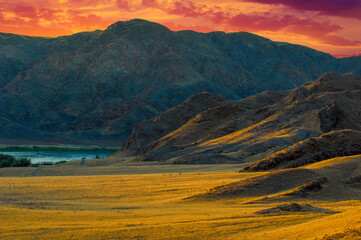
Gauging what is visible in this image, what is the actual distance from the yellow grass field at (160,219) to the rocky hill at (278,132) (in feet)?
51.5

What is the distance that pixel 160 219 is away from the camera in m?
16.4

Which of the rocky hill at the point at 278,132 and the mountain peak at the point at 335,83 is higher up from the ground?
the mountain peak at the point at 335,83

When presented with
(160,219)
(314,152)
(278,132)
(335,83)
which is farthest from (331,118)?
(160,219)

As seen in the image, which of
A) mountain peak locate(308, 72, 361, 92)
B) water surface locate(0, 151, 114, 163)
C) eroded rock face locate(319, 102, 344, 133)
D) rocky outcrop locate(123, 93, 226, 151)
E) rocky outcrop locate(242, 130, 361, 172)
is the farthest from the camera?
rocky outcrop locate(123, 93, 226, 151)

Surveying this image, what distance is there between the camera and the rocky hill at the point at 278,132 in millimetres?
38031

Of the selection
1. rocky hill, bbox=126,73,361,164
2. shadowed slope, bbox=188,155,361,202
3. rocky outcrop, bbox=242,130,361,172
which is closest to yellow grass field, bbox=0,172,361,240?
shadowed slope, bbox=188,155,361,202

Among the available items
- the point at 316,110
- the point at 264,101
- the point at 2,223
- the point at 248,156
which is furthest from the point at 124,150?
the point at 2,223

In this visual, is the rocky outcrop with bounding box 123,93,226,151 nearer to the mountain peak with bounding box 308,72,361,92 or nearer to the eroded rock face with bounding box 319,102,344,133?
the mountain peak with bounding box 308,72,361,92

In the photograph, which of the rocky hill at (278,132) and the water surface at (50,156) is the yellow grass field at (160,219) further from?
the water surface at (50,156)

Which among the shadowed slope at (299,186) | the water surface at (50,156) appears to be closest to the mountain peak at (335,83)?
the water surface at (50,156)

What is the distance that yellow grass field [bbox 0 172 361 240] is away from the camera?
531 inches

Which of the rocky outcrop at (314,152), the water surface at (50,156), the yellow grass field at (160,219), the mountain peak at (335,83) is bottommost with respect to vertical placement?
the water surface at (50,156)

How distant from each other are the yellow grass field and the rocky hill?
51.5ft

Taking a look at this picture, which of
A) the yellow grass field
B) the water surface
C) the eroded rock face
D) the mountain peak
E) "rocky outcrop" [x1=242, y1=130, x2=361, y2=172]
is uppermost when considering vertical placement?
the mountain peak
